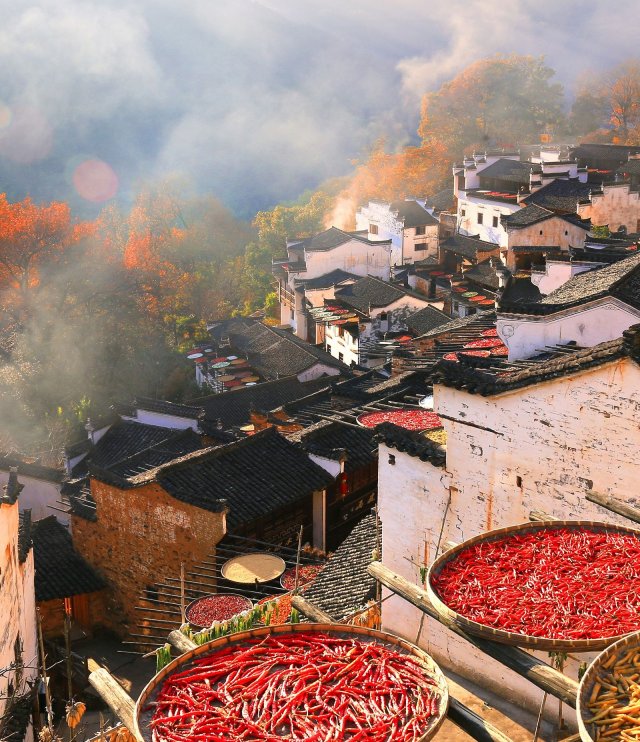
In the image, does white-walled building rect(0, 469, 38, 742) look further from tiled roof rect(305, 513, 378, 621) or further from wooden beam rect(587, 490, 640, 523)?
wooden beam rect(587, 490, 640, 523)

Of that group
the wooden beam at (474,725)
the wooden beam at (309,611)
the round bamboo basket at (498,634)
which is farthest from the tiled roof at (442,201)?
the wooden beam at (474,725)

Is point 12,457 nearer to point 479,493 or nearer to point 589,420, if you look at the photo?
point 479,493

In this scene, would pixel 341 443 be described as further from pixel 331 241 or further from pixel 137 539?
pixel 331 241

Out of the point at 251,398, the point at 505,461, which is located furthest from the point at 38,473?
the point at 505,461

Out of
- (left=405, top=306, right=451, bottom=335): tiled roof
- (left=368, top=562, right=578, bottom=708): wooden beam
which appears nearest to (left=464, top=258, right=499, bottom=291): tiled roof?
(left=405, top=306, right=451, bottom=335): tiled roof

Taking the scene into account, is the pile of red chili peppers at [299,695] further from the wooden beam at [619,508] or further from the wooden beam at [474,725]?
the wooden beam at [619,508]

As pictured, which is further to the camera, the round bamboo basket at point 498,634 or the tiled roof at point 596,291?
the tiled roof at point 596,291

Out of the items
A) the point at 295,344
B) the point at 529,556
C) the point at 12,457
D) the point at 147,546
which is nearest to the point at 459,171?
the point at 295,344
